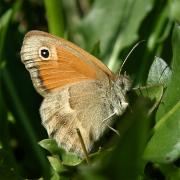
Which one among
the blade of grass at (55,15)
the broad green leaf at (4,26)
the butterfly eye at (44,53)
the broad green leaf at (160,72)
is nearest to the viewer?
the broad green leaf at (160,72)

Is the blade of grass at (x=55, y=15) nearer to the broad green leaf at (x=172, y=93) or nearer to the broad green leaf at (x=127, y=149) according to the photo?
the broad green leaf at (x=172, y=93)

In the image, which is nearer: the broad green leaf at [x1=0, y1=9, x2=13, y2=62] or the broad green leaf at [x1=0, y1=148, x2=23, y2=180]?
the broad green leaf at [x1=0, y1=148, x2=23, y2=180]

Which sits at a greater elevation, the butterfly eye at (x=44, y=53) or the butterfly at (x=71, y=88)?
the butterfly eye at (x=44, y=53)

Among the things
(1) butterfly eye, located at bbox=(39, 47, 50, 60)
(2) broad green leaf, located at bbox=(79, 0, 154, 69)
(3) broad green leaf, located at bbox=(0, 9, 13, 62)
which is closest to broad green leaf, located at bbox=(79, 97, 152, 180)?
(1) butterfly eye, located at bbox=(39, 47, 50, 60)

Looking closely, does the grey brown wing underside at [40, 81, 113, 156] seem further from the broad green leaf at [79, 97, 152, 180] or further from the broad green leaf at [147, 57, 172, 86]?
the broad green leaf at [79, 97, 152, 180]

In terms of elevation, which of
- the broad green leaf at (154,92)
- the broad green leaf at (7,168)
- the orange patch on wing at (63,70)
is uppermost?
the orange patch on wing at (63,70)

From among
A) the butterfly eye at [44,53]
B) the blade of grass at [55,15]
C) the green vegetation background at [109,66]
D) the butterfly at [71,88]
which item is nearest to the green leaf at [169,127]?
the green vegetation background at [109,66]

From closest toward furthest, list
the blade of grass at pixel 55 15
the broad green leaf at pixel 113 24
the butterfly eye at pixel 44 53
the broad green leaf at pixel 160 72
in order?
the broad green leaf at pixel 160 72 → the butterfly eye at pixel 44 53 → the blade of grass at pixel 55 15 → the broad green leaf at pixel 113 24

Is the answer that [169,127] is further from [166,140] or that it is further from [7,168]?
[7,168]

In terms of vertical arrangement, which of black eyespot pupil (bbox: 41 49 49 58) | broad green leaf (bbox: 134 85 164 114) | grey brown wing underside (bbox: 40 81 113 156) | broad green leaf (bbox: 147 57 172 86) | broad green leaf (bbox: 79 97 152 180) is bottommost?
grey brown wing underside (bbox: 40 81 113 156)
